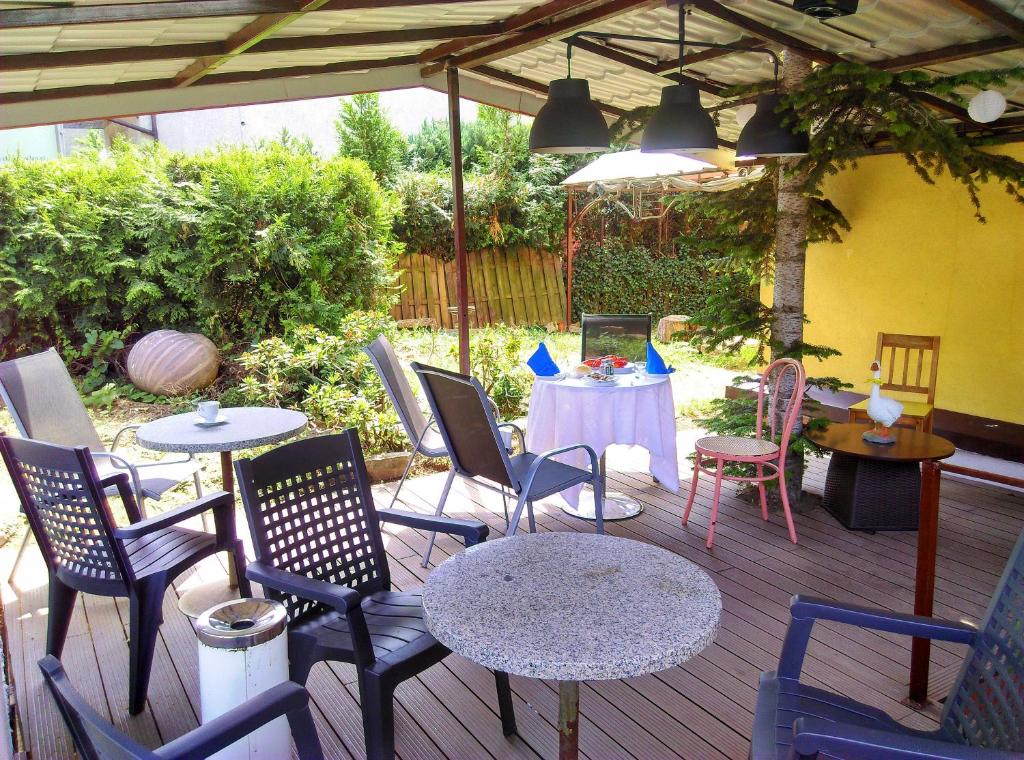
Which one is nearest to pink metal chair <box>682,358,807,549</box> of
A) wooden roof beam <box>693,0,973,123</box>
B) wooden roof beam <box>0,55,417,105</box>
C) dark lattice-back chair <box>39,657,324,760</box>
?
wooden roof beam <box>693,0,973,123</box>

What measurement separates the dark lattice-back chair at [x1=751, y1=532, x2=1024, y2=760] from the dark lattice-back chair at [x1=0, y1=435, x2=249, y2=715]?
2000 millimetres

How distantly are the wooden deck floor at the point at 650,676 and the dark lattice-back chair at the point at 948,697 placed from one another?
64 centimetres

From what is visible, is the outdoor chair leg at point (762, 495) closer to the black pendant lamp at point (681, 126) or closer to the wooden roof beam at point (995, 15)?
the black pendant lamp at point (681, 126)

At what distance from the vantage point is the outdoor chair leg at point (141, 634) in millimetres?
2596

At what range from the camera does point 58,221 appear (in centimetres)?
683

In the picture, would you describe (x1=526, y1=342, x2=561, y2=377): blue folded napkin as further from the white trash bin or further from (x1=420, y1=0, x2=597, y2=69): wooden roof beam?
the white trash bin

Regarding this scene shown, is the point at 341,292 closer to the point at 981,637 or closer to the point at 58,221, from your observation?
the point at 58,221

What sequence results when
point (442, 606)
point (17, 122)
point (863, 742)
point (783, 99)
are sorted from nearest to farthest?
1. point (863, 742)
2. point (442, 606)
3. point (783, 99)
4. point (17, 122)

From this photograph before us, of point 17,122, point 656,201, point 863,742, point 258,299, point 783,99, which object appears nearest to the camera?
point 863,742

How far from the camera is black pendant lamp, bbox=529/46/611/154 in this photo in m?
3.73

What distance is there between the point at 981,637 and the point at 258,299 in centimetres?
666

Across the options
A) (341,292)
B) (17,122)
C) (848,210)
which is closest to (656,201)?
(848,210)

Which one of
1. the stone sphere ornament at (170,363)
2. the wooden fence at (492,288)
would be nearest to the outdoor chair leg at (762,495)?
the stone sphere ornament at (170,363)

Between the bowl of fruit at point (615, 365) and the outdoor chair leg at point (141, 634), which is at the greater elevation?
the bowl of fruit at point (615, 365)
